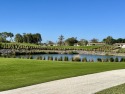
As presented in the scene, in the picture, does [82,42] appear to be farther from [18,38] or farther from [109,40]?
[18,38]

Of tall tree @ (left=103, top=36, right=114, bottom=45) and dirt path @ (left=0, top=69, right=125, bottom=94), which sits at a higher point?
tall tree @ (left=103, top=36, right=114, bottom=45)

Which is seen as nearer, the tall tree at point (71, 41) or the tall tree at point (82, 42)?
the tall tree at point (71, 41)

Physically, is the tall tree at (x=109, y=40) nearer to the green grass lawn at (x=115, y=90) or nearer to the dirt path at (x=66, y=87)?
the dirt path at (x=66, y=87)

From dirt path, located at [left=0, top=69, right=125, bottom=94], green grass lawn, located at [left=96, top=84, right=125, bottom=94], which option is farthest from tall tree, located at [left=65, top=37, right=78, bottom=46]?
green grass lawn, located at [left=96, top=84, right=125, bottom=94]

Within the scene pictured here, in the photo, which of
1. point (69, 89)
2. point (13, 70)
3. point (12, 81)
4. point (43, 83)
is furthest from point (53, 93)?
point (13, 70)

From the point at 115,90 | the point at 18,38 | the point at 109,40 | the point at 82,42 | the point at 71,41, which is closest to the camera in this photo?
the point at 115,90

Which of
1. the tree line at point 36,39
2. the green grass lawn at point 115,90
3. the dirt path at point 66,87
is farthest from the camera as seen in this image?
the tree line at point 36,39

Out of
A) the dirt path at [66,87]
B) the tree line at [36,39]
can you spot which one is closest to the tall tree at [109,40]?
the tree line at [36,39]

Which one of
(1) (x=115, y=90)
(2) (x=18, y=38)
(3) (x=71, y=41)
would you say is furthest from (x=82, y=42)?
(1) (x=115, y=90)

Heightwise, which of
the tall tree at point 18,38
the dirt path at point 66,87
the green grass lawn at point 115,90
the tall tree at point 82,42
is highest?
the tall tree at point 18,38

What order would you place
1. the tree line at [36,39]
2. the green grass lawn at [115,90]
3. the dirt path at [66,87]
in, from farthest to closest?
the tree line at [36,39] → the green grass lawn at [115,90] → the dirt path at [66,87]

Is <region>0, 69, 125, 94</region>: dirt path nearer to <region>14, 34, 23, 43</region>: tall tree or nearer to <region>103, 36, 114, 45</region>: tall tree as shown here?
<region>14, 34, 23, 43</region>: tall tree

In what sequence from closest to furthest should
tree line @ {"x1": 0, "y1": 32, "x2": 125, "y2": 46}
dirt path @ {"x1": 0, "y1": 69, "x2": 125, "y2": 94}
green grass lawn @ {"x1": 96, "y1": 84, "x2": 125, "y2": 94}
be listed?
1. dirt path @ {"x1": 0, "y1": 69, "x2": 125, "y2": 94}
2. green grass lawn @ {"x1": 96, "y1": 84, "x2": 125, "y2": 94}
3. tree line @ {"x1": 0, "y1": 32, "x2": 125, "y2": 46}

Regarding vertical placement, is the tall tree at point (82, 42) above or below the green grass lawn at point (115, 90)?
above
